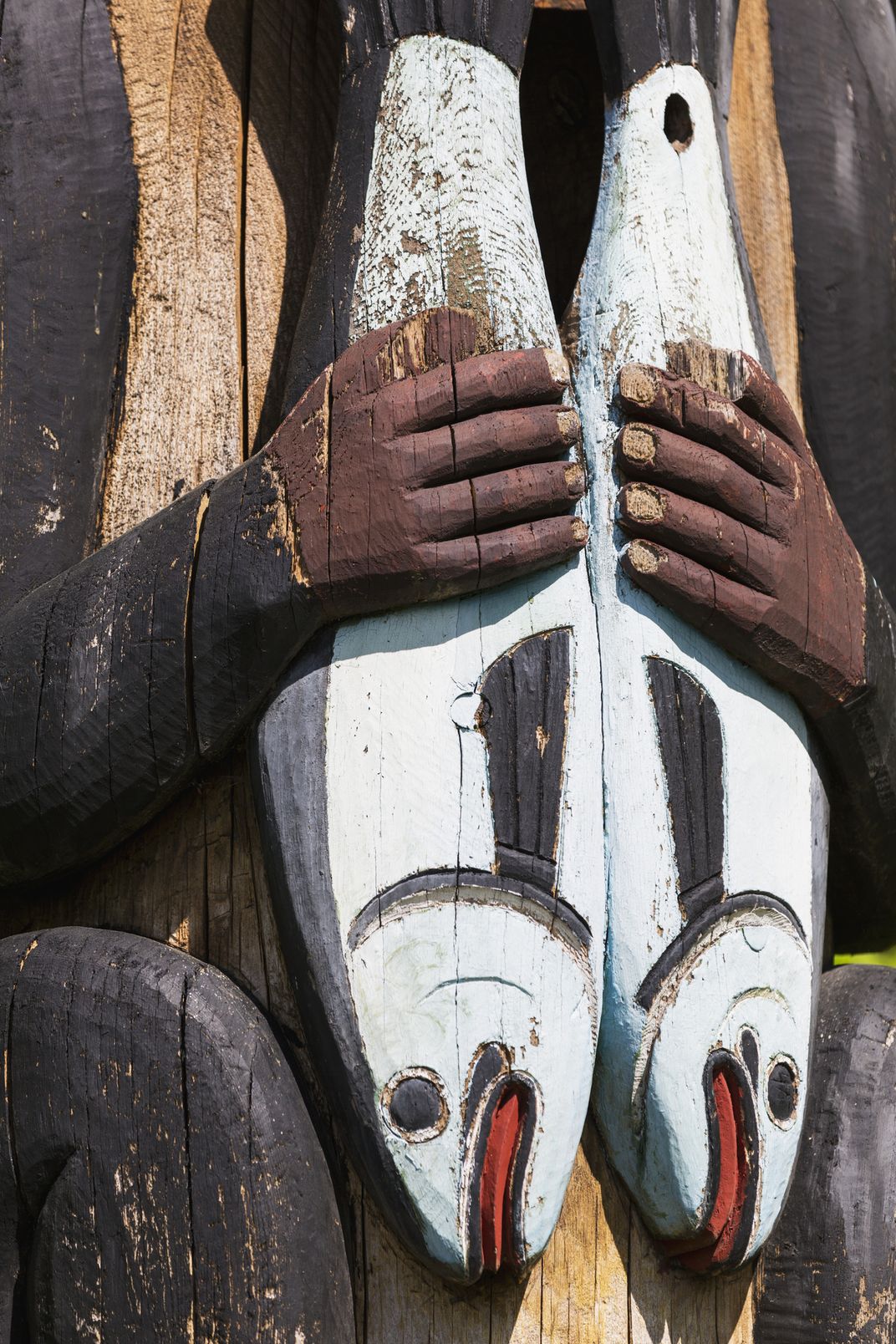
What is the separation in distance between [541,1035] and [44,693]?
0.80 meters

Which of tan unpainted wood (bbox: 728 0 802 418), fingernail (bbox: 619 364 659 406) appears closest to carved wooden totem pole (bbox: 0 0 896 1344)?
fingernail (bbox: 619 364 659 406)

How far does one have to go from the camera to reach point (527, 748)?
2027 millimetres

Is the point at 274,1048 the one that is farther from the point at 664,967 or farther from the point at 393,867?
the point at 664,967

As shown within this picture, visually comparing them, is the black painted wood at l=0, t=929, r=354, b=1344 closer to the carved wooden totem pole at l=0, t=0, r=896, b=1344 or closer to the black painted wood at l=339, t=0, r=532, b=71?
the carved wooden totem pole at l=0, t=0, r=896, b=1344

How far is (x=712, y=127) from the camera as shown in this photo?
2451 mm

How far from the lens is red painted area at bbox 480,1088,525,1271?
75.7 inches

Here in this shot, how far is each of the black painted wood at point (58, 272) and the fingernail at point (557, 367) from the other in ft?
2.29

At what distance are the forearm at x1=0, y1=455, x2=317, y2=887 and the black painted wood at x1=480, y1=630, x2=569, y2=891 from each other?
269 millimetres

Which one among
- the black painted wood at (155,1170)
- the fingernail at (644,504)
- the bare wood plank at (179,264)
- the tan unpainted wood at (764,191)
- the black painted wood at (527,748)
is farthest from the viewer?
the tan unpainted wood at (764,191)

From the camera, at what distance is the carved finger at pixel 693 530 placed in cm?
210

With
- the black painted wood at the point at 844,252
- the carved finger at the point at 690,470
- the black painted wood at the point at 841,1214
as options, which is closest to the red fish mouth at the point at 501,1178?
the black painted wood at the point at 841,1214

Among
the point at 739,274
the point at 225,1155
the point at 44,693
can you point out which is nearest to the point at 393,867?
the point at 225,1155

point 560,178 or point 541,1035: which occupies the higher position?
Result: point 560,178

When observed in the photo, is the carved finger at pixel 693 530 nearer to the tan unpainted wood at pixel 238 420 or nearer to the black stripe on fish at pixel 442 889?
the black stripe on fish at pixel 442 889
